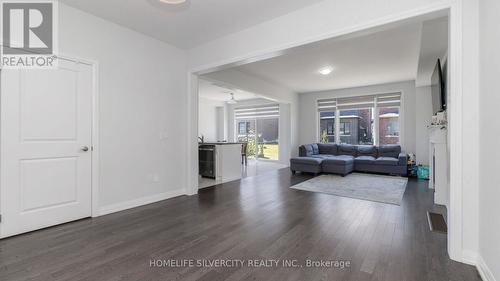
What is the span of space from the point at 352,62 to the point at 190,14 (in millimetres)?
3460

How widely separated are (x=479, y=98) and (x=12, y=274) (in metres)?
3.90

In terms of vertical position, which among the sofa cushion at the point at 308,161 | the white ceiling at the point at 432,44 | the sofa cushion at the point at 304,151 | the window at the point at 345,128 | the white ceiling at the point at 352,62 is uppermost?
the white ceiling at the point at 352,62

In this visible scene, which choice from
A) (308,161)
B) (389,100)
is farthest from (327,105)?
(308,161)

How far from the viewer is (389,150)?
6426 millimetres

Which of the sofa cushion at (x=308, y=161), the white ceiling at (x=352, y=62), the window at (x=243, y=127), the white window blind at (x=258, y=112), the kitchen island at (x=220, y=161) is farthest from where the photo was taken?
the window at (x=243, y=127)

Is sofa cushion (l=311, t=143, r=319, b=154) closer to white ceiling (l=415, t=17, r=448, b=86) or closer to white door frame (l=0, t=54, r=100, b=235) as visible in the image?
white ceiling (l=415, t=17, r=448, b=86)

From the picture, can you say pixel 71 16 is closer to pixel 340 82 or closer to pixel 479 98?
pixel 479 98

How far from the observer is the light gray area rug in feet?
12.9

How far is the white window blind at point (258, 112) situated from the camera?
8797 millimetres

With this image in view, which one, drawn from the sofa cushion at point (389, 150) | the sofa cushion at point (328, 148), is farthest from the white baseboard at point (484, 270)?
the sofa cushion at point (328, 148)

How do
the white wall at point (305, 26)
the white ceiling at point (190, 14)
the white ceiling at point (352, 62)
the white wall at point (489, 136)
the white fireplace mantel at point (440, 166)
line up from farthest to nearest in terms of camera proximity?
the white ceiling at point (352, 62) < the white fireplace mantel at point (440, 166) < the white ceiling at point (190, 14) < the white wall at point (305, 26) < the white wall at point (489, 136)

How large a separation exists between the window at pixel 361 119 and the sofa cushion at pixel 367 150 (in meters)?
0.47

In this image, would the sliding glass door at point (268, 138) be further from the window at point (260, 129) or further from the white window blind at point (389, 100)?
the white window blind at point (389, 100)

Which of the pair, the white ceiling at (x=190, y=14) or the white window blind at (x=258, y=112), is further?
the white window blind at (x=258, y=112)
